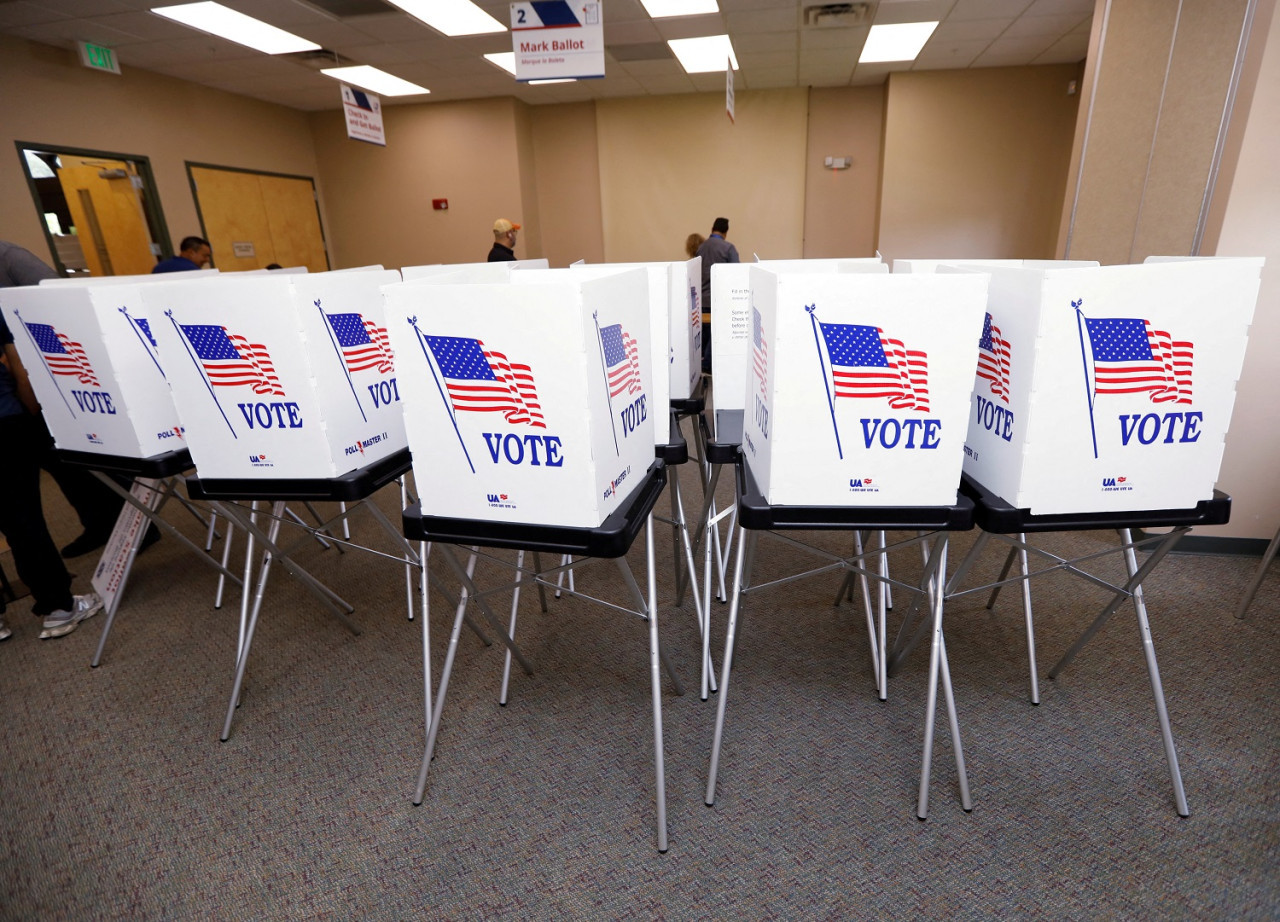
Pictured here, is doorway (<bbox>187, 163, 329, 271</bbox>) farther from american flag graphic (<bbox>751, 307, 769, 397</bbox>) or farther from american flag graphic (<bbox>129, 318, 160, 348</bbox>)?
american flag graphic (<bbox>751, 307, 769, 397</bbox>)

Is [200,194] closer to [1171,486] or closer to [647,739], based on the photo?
[647,739]

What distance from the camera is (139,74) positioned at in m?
5.59

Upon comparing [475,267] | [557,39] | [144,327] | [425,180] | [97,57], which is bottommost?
[144,327]

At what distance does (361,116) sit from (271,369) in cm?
503

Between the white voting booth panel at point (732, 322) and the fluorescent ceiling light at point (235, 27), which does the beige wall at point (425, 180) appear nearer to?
the fluorescent ceiling light at point (235, 27)

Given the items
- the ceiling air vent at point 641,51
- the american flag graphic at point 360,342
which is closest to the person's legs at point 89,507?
the american flag graphic at point 360,342

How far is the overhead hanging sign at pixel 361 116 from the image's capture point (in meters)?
5.37

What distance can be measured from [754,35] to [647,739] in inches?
226

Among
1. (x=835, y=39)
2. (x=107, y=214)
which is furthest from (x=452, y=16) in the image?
(x=107, y=214)

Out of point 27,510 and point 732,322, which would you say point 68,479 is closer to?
point 27,510

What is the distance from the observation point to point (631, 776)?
1.71 metres

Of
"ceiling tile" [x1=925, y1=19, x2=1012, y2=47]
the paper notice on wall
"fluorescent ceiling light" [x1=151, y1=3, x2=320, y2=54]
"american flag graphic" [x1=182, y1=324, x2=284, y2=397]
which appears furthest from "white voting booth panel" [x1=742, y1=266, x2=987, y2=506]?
"ceiling tile" [x1=925, y1=19, x2=1012, y2=47]

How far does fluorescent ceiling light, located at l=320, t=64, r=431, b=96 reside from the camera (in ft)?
19.8

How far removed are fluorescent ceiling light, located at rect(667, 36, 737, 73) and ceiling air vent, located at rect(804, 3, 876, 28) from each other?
673 millimetres
